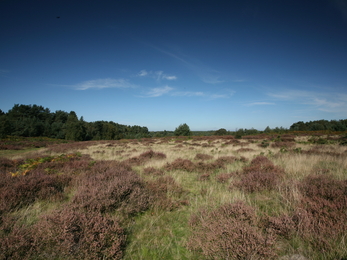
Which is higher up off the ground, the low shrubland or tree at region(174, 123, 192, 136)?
tree at region(174, 123, 192, 136)

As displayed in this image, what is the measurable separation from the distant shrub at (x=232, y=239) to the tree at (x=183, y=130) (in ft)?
174

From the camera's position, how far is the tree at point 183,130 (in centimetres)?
5575

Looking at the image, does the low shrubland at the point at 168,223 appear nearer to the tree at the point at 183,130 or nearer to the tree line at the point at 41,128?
the tree line at the point at 41,128

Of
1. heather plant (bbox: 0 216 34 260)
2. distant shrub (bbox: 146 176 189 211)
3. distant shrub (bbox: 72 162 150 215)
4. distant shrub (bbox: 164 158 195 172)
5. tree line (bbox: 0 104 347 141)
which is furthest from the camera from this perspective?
tree line (bbox: 0 104 347 141)

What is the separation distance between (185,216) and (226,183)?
2449 millimetres

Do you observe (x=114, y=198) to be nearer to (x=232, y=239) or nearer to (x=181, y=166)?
(x=232, y=239)

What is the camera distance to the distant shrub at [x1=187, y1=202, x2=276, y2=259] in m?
2.08

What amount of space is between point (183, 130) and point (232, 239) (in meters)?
53.7

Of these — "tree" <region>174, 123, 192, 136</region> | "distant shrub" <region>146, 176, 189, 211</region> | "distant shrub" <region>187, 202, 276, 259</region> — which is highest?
"tree" <region>174, 123, 192, 136</region>

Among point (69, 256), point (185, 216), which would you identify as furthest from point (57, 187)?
point (185, 216)

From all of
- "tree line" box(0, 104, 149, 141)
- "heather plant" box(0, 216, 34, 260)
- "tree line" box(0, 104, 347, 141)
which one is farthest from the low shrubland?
"tree line" box(0, 104, 149, 141)

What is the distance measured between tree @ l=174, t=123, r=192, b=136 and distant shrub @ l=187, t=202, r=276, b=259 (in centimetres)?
5289

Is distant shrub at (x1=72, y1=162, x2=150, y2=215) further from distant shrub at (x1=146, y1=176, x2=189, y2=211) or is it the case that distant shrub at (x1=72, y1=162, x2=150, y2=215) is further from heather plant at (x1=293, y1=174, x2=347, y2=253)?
heather plant at (x1=293, y1=174, x2=347, y2=253)

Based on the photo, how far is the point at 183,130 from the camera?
55.9 meters
